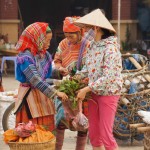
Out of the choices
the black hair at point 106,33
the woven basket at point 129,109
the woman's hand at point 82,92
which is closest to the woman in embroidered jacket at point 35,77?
the woman's hand at point 82,92

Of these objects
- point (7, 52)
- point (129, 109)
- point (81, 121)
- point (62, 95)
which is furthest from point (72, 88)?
point (7, 52)

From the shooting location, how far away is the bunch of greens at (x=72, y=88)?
5312 millimetres

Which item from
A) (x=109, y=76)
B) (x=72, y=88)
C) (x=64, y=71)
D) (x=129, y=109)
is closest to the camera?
(x=109, y=76)

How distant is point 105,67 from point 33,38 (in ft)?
2.71

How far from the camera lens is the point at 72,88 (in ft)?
17.5

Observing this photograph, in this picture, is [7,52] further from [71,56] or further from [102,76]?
[102,76]

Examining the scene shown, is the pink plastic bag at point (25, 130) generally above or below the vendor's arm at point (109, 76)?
below

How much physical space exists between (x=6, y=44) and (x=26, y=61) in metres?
13.9

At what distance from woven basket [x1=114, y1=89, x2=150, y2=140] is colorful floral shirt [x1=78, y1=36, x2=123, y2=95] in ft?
6.64

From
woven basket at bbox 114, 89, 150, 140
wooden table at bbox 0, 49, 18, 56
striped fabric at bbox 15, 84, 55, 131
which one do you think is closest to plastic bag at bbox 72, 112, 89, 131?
striped fabric at bbox 15, 84, 55, 131

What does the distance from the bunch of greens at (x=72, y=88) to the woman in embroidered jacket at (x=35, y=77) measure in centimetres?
6

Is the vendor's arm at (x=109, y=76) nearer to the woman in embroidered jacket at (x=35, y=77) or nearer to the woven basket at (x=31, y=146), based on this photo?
the woman in embroidered jacket at (x=35, y=77)

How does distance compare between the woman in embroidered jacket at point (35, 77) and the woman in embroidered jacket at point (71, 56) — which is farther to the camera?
the woman in embroidered jacket at point (71, 56)

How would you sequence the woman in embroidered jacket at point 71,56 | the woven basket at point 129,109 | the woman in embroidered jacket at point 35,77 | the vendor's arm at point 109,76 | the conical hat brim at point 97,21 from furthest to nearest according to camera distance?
the woven basket at point 129,109 < the woman in embroidered jacket at point 71,56 < the woman in embroidered jacket at point 35,77 < the conical hat brim at point 97,21 < the vendor's arm at point 109,76
